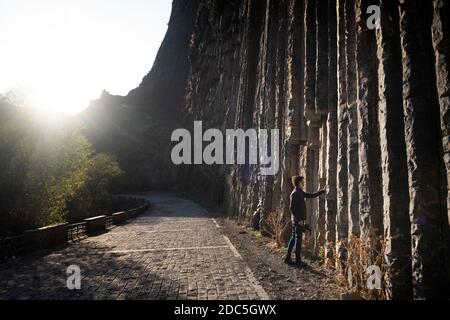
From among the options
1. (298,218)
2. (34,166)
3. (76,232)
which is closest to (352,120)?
(298,218)

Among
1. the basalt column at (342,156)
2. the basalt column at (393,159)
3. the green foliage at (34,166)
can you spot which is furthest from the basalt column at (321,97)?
the green foliage at (34,166)

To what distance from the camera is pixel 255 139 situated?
18.0 meters

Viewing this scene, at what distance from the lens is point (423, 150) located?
4.57 meters

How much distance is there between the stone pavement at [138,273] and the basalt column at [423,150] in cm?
275

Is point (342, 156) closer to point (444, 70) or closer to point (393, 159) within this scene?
point (393, 159)

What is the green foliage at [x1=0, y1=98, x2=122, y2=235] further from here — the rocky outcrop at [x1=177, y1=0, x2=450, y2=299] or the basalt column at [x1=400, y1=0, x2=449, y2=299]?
the basalt column at [x1=400, y1=0, x2=449, y2=299]

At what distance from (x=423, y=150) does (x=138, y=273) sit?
6.41m

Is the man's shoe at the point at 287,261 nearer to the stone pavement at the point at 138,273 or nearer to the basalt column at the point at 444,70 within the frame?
the stone pavement at the point at 138,273

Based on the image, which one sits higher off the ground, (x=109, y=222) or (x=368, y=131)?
(x=368, y=131)

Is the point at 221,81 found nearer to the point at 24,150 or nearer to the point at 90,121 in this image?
the point at 24,150

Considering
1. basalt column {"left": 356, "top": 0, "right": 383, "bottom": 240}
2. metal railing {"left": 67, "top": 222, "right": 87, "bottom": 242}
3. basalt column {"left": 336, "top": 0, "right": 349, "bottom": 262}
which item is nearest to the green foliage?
metal railing {"left": 67, "top": 222, "right": 87, "bottom": 242}

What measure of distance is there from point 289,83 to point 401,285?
344 inches

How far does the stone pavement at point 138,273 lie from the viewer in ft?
19.3
